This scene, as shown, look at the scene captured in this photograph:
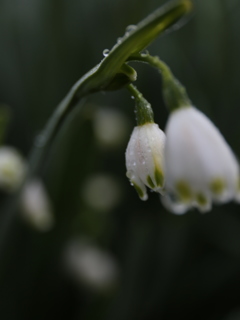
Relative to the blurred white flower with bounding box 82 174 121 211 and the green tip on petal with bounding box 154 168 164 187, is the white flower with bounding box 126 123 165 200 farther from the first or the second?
the blurred white flower with bounding box 82 174 121 211

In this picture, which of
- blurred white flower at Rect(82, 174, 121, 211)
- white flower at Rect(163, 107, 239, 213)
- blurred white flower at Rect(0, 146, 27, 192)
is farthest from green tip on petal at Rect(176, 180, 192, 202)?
blurred white flower at Rect(82, 174, 121, 211)

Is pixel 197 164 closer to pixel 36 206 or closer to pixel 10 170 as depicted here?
pixel 10 170

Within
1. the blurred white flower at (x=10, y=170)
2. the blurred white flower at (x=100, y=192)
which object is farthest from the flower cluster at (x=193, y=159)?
the blurred white flower at (x=100, y=192)

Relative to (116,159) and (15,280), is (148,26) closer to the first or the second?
(15,280)

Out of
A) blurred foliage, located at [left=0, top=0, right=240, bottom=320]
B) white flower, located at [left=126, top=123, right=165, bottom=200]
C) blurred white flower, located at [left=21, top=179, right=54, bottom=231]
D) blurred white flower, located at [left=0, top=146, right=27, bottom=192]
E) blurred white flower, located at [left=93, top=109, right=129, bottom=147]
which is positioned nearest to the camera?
white flower, located at [left=126, top=123, right=165, bottom=200]

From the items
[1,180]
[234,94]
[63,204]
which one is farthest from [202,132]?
[234,94]

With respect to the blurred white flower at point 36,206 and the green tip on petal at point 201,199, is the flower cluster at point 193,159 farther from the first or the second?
the blurred white flower at point 36,206
